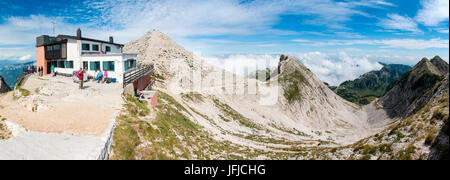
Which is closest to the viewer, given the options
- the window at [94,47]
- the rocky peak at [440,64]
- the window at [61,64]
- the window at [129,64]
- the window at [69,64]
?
the window at [129,64]

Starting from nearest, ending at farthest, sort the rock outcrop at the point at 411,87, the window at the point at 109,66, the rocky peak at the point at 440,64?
the window at the point at 109,66
the rock outcrop at the point at 411,87
the rocky peak at the point at 440,64

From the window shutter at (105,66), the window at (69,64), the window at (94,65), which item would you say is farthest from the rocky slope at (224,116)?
the window at (69,64)

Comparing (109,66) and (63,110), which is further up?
(109,66)

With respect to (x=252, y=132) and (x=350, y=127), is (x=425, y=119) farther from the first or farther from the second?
(x=350, y=127)

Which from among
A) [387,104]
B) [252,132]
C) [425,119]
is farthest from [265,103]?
[387,104]

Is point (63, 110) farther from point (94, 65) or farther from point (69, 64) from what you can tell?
point (69, 64)

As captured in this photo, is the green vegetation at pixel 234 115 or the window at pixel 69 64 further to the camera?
the green vegetation at pixel 234 115

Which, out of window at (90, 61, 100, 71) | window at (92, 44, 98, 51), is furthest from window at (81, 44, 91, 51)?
window at (90, 61, 100, 71)

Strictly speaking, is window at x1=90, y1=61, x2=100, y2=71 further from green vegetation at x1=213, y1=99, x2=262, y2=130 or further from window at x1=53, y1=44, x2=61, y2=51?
green vegetation at x1=213, y1=99, x2=262, y2=130

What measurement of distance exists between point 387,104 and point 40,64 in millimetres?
170601

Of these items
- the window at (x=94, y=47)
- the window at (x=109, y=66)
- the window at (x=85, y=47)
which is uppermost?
the window at (x=94, y=47)

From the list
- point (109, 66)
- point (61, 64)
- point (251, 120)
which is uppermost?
point (61, 64)

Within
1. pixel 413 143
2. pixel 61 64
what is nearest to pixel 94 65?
pixel 61 64

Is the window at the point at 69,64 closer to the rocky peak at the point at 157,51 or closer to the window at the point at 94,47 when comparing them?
the window at the point at 94,47
